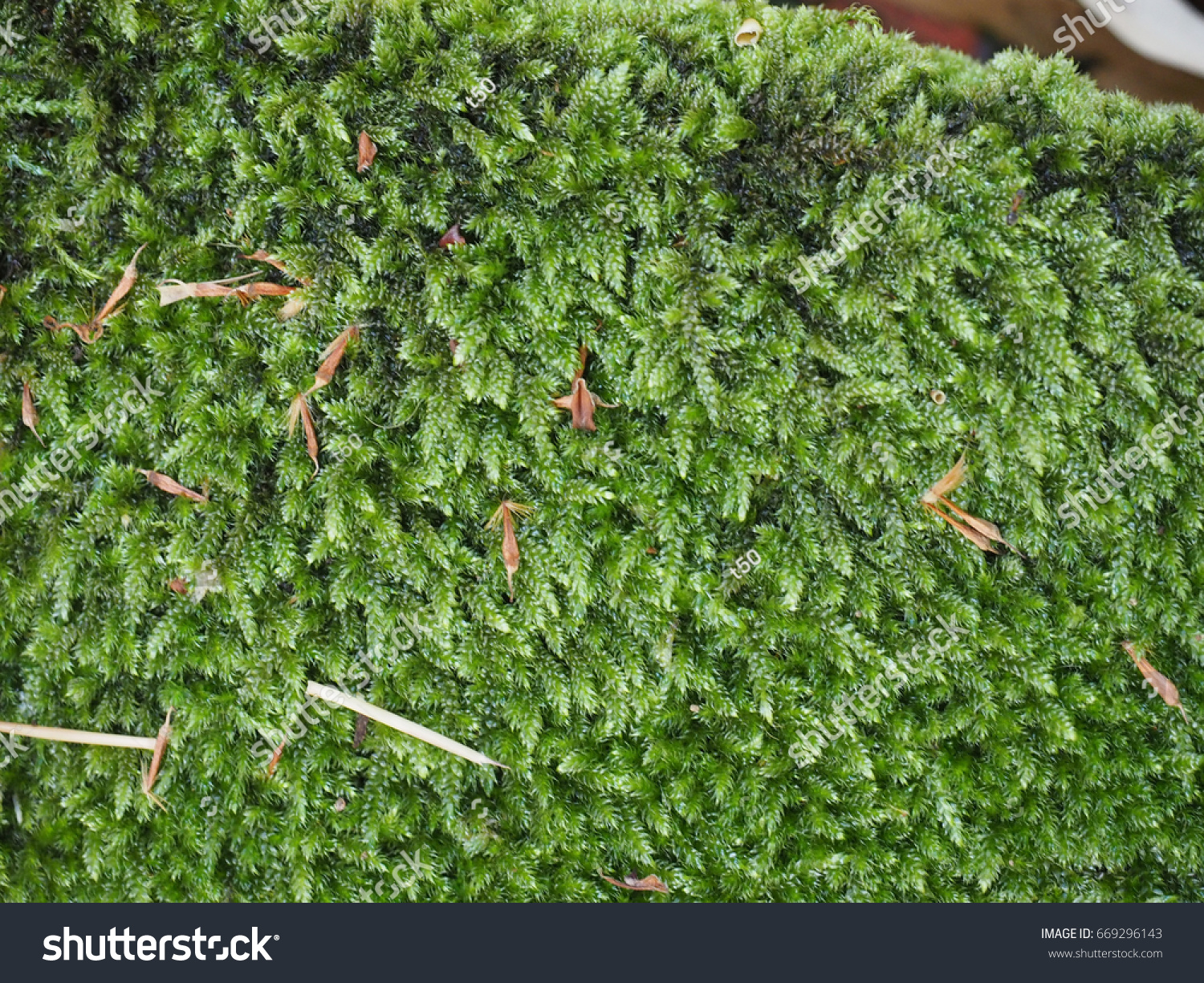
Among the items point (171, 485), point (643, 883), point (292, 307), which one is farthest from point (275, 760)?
point (292, 307)

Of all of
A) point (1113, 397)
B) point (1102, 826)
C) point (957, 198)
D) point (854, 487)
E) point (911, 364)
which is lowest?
point (1102, 826)

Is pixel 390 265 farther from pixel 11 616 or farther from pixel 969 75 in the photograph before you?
pixel 969 75

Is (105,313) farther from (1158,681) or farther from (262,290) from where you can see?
(1158,681)

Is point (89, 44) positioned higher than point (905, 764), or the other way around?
point (89, 44)

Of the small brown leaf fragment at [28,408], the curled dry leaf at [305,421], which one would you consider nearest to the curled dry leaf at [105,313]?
the small brown leaf fragment at [28,408]

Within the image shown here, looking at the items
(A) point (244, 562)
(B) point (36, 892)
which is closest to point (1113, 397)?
(A) point (244, 562)

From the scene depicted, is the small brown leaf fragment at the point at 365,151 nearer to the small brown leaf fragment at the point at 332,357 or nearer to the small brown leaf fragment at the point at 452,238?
the small brown leaf fragment at the point at 452,238

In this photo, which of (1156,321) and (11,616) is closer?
(1156,321)
